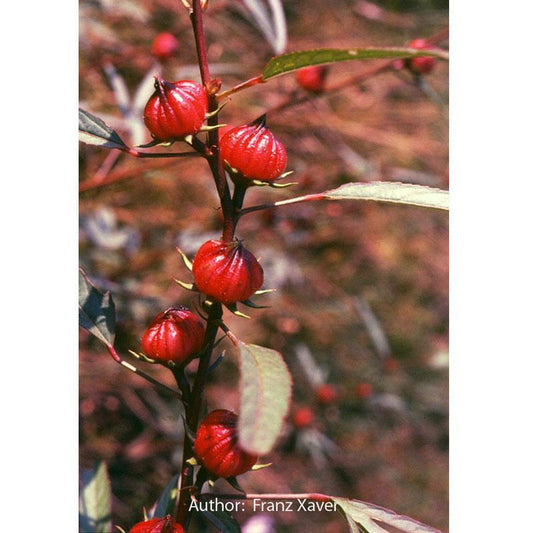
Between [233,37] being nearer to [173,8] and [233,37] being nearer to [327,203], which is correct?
[173,8]

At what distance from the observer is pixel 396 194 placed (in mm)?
488

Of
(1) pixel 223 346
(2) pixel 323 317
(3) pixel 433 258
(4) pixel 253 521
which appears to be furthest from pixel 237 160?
(3) pixel 433 258

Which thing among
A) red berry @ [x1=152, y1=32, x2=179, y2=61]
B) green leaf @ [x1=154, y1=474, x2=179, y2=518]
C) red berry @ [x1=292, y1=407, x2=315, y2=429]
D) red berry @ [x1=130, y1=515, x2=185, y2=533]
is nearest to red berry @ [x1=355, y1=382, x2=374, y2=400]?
red berry @ [x1=292, y1=407, x2=315, y2=429]

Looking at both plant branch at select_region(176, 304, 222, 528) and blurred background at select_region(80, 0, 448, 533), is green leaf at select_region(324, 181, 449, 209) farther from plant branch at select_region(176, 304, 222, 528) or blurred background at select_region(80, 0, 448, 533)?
blurred background at select_region(80, 0, 448, 533)

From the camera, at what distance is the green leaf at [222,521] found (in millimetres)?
525

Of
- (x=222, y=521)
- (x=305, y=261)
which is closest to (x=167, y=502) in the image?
(x=222, y=521)

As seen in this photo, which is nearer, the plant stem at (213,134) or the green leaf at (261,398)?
the green leaf at (261,398)

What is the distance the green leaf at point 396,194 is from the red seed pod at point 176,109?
12cm

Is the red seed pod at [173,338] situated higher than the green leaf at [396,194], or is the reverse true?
the green leaf at [396,194]

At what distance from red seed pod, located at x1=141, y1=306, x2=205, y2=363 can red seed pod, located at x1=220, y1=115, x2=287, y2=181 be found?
124mm

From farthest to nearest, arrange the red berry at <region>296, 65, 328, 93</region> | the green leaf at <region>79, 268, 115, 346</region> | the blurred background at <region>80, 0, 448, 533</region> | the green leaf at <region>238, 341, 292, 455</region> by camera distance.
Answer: the blurred background at <region>80, 0, 448, 533</region>
the red berry at <region>296, 65, 328, 93</region>
the green leaf at <region>79, 268, 115, 346</region>
the green leaf at <region>238, 341, 292, 455</region>

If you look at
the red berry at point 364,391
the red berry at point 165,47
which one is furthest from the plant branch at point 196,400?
the red berry at point 364,391

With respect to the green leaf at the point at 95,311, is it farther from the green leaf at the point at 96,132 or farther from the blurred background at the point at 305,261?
the blurred background at the point at 305,261

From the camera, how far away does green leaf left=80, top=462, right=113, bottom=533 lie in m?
0.69
